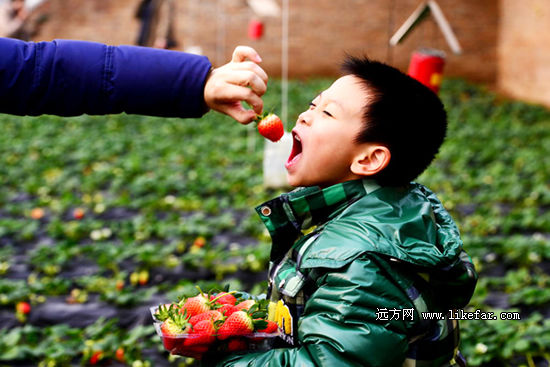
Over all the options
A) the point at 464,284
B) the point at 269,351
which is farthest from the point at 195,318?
the point at 464,284

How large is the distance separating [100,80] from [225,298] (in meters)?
0.61

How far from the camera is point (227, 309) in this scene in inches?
49.9

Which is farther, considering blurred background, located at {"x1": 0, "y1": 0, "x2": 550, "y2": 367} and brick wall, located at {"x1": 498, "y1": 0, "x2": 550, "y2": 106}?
brick wall, located at {"x1": 498, "y1": 0, "x2": 550, "y2": 106}

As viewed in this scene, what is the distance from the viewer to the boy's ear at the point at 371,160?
1.29 meters

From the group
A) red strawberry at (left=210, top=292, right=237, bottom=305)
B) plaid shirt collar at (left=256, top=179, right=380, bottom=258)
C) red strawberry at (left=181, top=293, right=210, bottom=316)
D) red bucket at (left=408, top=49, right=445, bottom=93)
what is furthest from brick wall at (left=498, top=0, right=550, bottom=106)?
red strawberry at (left=181, top=293, right=210, bottom=316)

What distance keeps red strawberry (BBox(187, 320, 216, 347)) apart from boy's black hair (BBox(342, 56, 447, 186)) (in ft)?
1.59

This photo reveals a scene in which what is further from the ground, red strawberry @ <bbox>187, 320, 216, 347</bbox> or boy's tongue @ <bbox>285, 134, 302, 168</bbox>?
boy's tongue @ <bbox>285, 134, 302, 168</bbox>

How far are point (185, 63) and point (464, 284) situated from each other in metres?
0.82

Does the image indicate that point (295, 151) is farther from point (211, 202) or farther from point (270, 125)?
point (211, 202)

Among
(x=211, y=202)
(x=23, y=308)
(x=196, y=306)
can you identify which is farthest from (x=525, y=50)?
(x=196, y=306)

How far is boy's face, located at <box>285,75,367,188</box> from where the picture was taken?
4.30 ft

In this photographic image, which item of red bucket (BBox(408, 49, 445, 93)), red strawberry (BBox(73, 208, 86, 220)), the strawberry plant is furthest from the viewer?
red bucket (BBox(408, 49, 445, 93))

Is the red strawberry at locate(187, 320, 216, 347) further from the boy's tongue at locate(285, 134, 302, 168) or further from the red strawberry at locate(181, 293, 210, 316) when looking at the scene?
the boy's tongue at locate(285, 134, 302, 168)

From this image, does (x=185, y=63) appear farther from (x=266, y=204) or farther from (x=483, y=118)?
(x=483, y=118)
